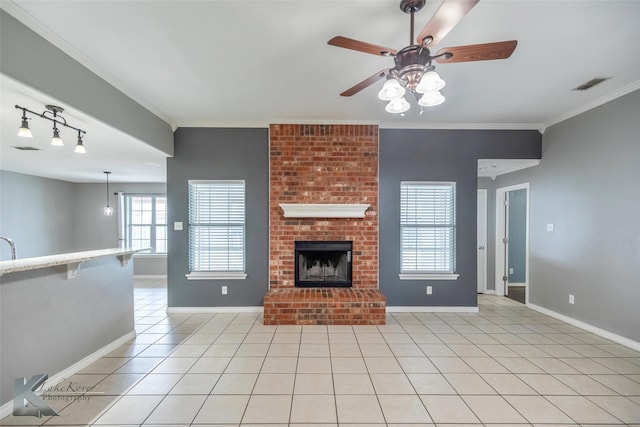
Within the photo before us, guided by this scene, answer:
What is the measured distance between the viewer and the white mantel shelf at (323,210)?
3.50m

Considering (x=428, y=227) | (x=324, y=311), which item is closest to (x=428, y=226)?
(x=428, y=227)

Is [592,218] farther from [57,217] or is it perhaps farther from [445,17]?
[57,217]

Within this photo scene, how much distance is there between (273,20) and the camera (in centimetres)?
178

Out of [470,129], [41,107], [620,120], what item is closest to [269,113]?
[41,107]

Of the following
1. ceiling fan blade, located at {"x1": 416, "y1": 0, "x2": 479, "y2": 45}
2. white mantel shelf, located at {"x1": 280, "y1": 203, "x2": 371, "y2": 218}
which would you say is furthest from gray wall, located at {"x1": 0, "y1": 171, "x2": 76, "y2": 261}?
ceiling fan blade, located at {"x1": 416, "y1": 0, "x2": 479, "y2": 45}

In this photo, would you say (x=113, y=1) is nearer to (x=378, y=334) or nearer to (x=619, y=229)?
(x=378, y=334)

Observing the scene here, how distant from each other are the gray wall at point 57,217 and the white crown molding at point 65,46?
376 centimetres

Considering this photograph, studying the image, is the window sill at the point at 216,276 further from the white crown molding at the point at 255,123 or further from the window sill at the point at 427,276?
the window sill at the point at 427,276

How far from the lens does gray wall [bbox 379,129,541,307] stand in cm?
375

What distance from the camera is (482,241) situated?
4.68 meters

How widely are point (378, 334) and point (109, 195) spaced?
260 inches

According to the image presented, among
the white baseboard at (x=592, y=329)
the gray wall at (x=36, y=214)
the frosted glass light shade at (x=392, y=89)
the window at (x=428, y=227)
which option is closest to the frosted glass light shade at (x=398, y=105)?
the frosted glass light shade at (x=392, y=89)

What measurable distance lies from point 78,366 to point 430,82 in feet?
11.6

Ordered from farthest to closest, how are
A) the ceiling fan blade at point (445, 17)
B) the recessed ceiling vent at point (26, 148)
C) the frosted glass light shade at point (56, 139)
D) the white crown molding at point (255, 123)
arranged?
the white crown molding at point (255, 123)
the recessed ceiling vent at point (26, 148)
the frosted glass light shade at point (56, 139)
the ceiling fan blade at point (445, 17)
